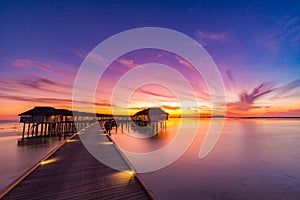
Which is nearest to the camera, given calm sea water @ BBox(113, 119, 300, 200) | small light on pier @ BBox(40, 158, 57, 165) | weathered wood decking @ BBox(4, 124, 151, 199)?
weathered wood decking @ BBox(4, 124, 151, 199)

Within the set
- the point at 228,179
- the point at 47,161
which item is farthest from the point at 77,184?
the point at 228,179

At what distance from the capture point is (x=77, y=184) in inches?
211

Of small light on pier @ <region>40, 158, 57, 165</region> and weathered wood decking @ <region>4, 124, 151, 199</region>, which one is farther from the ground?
small light on pier @ <region>40, 158, 57, 165</region>

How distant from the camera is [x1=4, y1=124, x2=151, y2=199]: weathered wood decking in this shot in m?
4.55

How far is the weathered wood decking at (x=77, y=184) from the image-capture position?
4547 millimetres

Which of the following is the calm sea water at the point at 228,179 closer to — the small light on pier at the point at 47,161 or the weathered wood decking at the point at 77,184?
the weathered wood decking at the point at 77,184

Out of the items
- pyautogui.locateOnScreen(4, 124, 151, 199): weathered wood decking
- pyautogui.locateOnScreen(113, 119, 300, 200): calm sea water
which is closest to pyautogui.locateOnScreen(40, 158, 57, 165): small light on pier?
pyautogui.locateOnScreen(4, 124, 151, 199): weathered wood decking

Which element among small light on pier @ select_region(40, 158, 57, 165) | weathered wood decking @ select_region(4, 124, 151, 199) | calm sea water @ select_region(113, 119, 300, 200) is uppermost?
small light on pier @ select_region(40, 158, 57, 165)

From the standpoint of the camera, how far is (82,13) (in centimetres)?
1984

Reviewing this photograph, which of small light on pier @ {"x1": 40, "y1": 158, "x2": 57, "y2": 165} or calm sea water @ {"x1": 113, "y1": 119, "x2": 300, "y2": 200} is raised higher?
small light on pier @ {"x1": 40, "y1": 158, "x2": 57, "y2": 165}

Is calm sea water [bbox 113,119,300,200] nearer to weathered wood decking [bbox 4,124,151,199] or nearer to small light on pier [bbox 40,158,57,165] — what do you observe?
weathered wood decking [bbox 4,124,151,199]

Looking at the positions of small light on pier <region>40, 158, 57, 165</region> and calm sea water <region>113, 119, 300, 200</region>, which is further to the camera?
calm sea water <region>113, 119, 300, 200</region>

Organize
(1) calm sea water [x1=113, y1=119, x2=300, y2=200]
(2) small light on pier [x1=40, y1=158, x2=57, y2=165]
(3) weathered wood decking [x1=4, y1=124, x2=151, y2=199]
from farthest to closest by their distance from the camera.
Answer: (1) calm sea water [x1=113, y1=119, x2=300, y2=200] < (2) small light on pier [x1=40, y1=158, x2=57, y2=165] < (3) weathered wood decking [x1=4, y1=124, x2=151, y2=199]

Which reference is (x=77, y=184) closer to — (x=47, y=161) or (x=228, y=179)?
(x=47, y=161)
